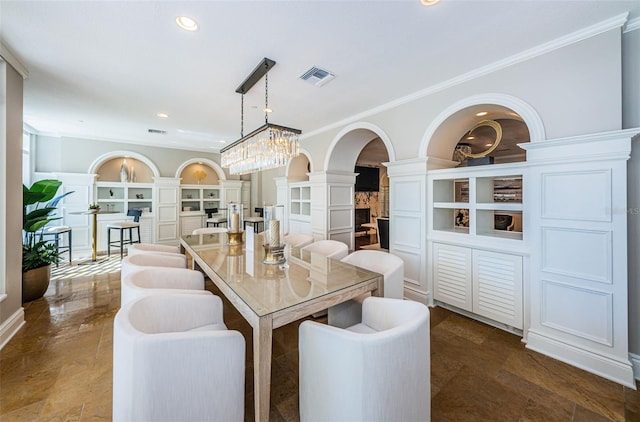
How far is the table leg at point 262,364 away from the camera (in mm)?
1310

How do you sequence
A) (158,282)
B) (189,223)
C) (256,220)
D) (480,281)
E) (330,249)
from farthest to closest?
(189,223) < (256,220) < (330,249) < (480,281) < (158,282)

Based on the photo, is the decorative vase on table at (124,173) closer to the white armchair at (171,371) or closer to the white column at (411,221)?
the white armchair at (171,371)

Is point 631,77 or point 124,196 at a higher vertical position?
point 631,77

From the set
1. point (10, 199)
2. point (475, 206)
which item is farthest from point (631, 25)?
point (10, 199)

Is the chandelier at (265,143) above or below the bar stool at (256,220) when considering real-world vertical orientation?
above

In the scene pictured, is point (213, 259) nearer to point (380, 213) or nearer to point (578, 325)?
point (578, 325)

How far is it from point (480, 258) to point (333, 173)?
109 inches

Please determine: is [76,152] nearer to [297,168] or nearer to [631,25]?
[297,168]

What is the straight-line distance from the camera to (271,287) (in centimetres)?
171

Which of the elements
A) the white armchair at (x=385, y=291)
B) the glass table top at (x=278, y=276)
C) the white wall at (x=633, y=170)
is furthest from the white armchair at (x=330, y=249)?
the white wall at (x=633, y=170)

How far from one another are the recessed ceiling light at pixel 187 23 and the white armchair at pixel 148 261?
197cm

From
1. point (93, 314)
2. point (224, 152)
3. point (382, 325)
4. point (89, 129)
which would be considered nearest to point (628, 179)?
point (382, 325)

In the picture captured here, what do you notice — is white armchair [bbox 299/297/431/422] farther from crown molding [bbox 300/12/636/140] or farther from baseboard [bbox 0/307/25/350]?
baseboard [bbox 0/307/25/350]

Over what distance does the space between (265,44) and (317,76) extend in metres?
0.72
